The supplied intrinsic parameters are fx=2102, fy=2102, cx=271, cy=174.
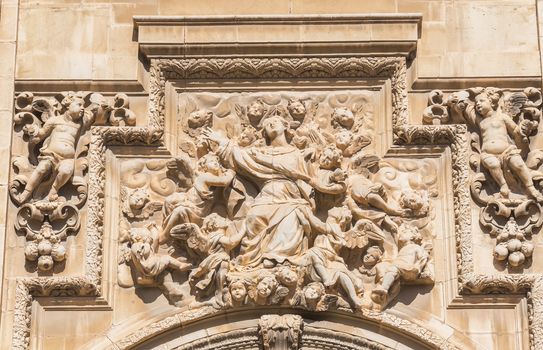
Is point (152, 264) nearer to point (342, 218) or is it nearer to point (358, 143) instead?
point (342, 218)

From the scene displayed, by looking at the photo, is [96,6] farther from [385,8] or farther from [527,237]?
[527,237]

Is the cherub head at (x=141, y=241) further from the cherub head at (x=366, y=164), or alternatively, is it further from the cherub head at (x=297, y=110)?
the cherub head at (x=366, y=164)

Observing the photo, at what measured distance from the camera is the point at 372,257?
23.0m

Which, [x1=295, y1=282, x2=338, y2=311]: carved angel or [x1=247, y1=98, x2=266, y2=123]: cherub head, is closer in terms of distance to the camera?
[x1=295, y1=282, x2=338, y2=311]: carved angel

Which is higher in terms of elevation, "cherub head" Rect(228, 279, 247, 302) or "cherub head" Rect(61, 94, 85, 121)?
"cherub head" Rect(61, 94, 85, 121)

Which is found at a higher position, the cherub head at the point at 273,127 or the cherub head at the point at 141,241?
the cherub head at the point at 273,127

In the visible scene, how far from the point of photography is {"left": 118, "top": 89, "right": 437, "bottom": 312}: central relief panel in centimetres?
2281

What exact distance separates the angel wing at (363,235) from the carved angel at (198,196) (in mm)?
1483

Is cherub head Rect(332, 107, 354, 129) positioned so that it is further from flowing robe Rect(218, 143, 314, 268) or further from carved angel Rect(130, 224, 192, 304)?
carved angel Rect(130, 224, 192, 304)

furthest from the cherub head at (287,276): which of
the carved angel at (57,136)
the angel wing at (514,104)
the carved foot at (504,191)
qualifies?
the angel wing at (514,104)

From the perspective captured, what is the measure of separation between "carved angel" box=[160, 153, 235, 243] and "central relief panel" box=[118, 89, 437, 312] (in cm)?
1

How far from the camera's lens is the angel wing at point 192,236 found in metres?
23.0

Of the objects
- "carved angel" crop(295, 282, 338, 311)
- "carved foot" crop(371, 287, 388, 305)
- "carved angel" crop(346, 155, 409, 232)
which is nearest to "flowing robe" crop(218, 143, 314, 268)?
"carved angel" crop(295, 282, 338, 311)

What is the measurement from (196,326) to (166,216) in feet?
4.24
